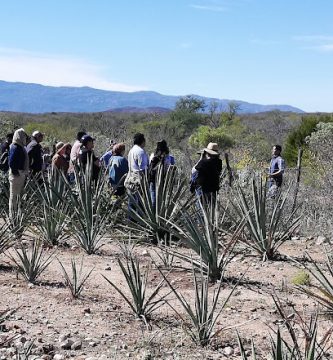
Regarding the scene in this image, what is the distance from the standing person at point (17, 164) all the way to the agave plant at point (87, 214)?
101cm

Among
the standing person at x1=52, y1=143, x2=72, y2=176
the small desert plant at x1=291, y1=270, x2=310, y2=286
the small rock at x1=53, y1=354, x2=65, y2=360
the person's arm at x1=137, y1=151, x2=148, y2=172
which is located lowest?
the small rock at x1=53, y1=354, x2=65, y2=360

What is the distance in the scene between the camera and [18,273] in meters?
6.57

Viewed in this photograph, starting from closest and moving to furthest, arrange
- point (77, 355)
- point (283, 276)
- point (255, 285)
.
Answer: point (77, 355)
point (255, 285)
point (283, 276)

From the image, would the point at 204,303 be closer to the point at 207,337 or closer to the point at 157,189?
the point at 207,337

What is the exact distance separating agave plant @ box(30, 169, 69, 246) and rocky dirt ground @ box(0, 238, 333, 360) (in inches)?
32.5

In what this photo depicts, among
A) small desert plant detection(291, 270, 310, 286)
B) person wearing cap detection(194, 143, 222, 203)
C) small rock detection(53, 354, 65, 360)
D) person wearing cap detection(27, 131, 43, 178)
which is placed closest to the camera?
small rock detection(53, 354, 65, 360)

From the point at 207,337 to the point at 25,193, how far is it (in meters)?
5.23

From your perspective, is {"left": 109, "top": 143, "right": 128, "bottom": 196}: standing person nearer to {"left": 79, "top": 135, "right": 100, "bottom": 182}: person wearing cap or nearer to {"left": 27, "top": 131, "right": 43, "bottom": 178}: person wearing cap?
{"left": 79, "top": 135, "right": 100, "bottom": 182}: person wearing cap

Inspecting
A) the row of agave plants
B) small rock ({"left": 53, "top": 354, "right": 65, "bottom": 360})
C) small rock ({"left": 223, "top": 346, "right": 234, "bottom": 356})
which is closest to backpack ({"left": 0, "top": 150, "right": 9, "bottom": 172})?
the row of agave plants

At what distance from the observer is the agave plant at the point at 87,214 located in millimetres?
7773

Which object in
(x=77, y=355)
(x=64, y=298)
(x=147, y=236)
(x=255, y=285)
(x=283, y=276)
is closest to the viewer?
(x=77, y=355)

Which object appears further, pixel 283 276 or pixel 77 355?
pixel 283 276

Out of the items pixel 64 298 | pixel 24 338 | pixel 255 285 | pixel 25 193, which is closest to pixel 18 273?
pixel 64 298

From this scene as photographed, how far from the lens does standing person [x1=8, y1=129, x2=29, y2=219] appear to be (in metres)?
8.92
